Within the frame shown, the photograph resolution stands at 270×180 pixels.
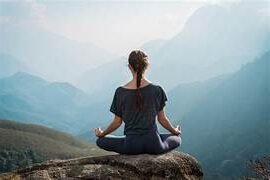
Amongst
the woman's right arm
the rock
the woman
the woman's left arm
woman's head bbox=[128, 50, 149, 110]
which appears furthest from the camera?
the woman's right arm

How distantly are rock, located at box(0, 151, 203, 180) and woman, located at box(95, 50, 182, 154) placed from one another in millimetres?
244

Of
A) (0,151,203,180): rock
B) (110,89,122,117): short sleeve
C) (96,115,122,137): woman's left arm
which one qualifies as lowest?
(0,151,203,180): rock

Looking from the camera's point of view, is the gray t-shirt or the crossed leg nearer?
the gray t-shirt

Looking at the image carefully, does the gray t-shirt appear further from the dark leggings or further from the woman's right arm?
the woman's right arm

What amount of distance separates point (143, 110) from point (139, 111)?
0.09 meters

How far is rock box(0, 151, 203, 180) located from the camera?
29.9ft

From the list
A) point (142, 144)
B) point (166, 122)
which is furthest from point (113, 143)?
point (166, 122)

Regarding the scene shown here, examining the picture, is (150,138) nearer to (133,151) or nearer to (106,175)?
(133,151)

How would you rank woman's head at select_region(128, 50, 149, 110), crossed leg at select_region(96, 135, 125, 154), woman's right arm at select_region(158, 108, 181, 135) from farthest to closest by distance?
1. woman's right arm at select_region(158, 108, 181, 135)
2. crossed leg at select_region(96, 135, 125, 154)
3. woman's head at select_region(128, 50, 149, 110)

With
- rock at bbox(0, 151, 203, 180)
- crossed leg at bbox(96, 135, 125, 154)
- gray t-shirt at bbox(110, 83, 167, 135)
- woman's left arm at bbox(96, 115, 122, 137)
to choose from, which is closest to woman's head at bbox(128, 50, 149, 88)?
gray t-shirt at bbox(110, 83, 167, 135)

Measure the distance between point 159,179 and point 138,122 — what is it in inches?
54.1

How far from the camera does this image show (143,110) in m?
10.1

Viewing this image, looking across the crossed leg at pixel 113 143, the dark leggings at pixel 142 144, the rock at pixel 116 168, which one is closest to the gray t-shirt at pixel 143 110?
the dark leggings at pixel 142 144

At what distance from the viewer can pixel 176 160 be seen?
9.83 meters
